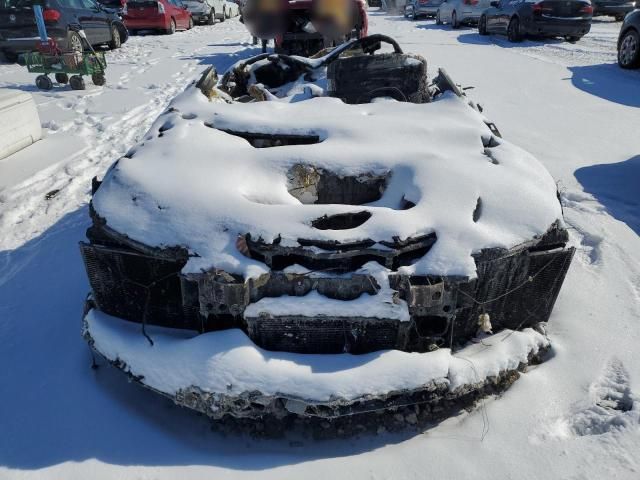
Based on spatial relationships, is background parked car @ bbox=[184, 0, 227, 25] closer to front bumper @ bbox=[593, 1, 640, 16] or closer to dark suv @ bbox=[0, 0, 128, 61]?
dark suv @ bbox=[0, 0, 128, 61]

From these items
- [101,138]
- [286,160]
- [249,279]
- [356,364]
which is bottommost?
[101,138]

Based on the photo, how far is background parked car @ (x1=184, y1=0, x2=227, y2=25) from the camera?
61.1 ft

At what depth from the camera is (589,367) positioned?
2.27 m

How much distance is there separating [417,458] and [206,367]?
2.91ft

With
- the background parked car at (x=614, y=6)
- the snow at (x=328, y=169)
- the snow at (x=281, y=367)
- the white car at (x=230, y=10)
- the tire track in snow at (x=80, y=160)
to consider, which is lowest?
the white car at (x=230, y=10)

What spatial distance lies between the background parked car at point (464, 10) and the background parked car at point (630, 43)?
796cm

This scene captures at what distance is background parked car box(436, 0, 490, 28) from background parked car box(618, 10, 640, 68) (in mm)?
7961

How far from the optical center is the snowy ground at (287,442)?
1.83 meters

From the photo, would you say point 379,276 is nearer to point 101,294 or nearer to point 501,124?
point 101,294

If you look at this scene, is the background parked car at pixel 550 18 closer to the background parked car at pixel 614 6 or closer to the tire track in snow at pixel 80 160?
the background parked car at pixel 614 6

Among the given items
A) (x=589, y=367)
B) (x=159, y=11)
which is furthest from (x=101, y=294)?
(x=159, y=11)

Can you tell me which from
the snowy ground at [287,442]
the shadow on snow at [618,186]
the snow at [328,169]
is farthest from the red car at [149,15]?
the shadow on snow at [618,186]

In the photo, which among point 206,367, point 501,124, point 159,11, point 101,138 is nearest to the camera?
point 206,367

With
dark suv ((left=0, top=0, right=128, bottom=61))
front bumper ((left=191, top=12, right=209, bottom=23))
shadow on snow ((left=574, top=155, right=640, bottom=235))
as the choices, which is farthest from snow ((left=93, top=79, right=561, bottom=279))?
front bumper ((left=191, top=12, right=209, bottom=23))
